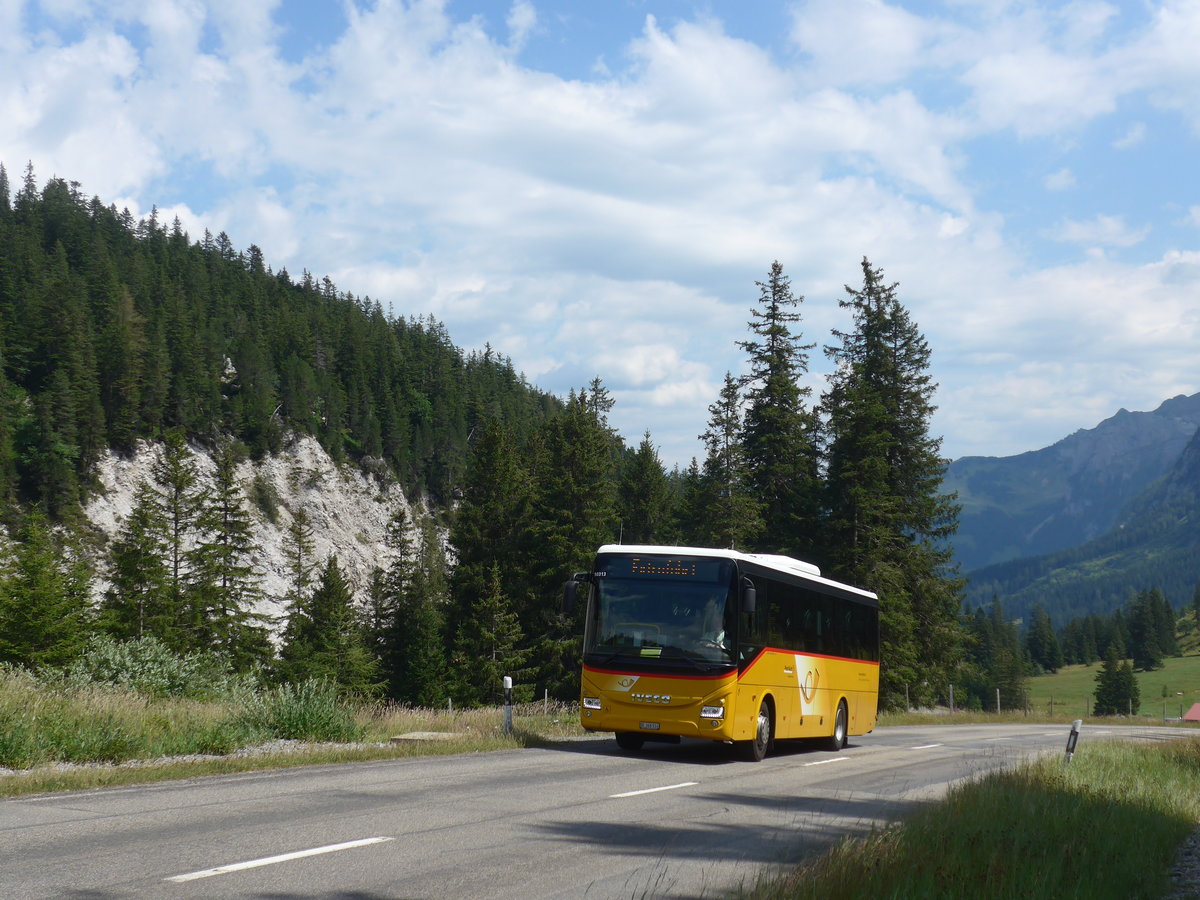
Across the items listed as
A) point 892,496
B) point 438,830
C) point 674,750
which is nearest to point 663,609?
point 674,750

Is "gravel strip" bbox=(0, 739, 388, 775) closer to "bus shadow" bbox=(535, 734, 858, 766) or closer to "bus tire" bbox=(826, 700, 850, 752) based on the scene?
"bus shadow" bbox=(535, 734, 858, 766)

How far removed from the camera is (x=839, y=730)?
73.0 feet

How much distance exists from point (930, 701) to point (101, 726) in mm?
46746

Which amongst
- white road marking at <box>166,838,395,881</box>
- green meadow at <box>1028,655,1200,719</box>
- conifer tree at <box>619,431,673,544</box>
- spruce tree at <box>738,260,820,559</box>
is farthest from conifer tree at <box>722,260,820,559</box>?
green meadow at <box>1028,655,1200,719</box>

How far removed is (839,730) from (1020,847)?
1459cm

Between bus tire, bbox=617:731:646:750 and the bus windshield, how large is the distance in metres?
1.76

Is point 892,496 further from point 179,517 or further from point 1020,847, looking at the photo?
point 179,517

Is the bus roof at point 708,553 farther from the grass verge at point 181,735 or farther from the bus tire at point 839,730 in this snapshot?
the bus tire at point 839,730

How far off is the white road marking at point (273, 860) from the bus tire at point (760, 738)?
395 inches

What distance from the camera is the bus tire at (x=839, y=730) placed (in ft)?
72.0

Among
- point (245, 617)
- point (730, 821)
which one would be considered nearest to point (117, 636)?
point (245, 617)

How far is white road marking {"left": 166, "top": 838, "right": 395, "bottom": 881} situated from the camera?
6.75m

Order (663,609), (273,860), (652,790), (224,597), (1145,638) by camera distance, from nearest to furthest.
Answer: (273,860)
(652,790)
(663,609)
(224,597)
(1145,638)

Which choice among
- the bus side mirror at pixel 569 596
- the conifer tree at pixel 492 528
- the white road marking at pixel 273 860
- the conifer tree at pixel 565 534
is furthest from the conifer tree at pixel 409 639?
the white road marking at pixel 273 860
